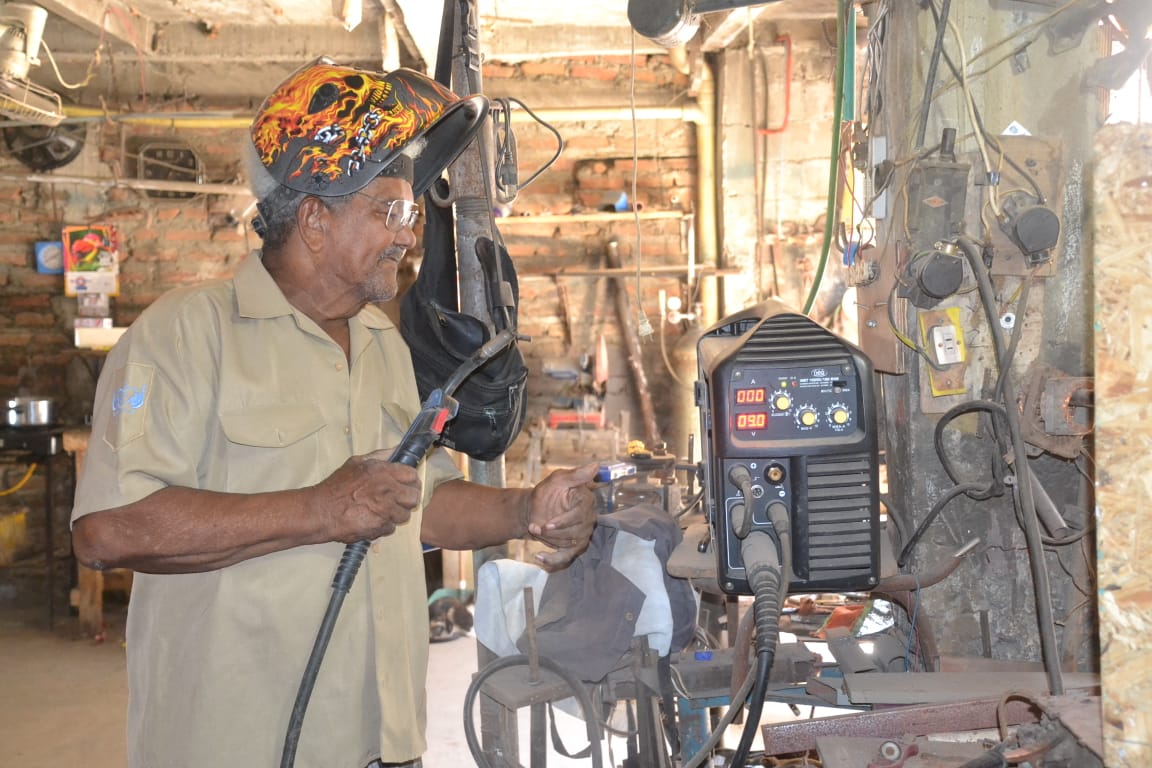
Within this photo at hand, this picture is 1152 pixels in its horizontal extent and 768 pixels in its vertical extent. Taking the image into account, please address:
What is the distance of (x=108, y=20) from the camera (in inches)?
207

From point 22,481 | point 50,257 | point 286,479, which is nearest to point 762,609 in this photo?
point 286,479

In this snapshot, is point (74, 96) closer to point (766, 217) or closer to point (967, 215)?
point (766, 217)

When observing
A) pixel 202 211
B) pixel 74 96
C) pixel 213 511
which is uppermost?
pixel 74 96

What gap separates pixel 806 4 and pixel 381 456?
446 centimetres

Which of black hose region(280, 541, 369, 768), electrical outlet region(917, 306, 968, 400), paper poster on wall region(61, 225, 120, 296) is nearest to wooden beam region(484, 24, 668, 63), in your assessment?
paper poster on wall region(61, 225, 120, 296)

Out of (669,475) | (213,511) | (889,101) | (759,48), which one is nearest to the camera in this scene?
(213,511)

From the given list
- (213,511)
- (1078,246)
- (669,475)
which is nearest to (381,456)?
Answer: (213,511)

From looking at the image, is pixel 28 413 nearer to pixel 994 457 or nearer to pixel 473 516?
pixel 473 516

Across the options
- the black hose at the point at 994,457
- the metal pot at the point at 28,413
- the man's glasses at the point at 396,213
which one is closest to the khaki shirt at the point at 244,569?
the man's glasses at the point at 396,213

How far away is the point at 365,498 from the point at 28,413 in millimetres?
4886

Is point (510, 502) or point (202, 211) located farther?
point (202, 211)

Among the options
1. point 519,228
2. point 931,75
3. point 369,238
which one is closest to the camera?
point 369,238

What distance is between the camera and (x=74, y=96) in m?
5.96

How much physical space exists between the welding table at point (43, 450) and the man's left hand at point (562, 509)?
4633 millimetres
